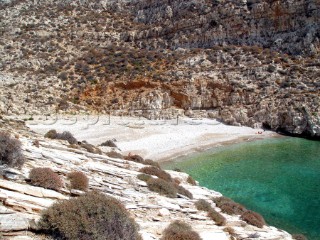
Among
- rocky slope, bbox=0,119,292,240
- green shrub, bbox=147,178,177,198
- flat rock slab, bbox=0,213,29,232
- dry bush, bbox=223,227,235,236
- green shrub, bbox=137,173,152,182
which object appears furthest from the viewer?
green shrub, bbox=137,173,152,182

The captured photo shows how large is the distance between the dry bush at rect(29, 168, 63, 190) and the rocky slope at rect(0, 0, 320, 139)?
32777 mm

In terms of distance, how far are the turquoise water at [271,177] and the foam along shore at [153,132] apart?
2.35 metres

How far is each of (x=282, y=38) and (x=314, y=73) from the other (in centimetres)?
941

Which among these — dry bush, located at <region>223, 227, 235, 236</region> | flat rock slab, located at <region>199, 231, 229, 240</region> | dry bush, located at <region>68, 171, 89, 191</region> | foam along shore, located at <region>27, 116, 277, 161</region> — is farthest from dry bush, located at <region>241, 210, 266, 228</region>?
foam along shore, located at <region>27, 116, 277, 161</region>

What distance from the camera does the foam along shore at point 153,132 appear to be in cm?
2978

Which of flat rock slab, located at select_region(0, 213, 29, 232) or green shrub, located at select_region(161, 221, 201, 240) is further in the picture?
green shrub, located at select_region(161, 221, 201, 240)

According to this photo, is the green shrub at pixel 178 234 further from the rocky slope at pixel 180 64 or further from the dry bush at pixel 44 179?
the rocky slope at pixel 180 64

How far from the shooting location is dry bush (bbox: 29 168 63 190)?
784cm

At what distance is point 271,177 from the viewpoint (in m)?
21.0

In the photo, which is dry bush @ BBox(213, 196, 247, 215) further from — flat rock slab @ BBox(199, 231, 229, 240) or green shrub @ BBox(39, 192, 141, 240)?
green shrub @ BBox(39, 192, 141, 240)

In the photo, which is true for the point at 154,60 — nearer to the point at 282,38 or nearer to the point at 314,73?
the point at 282,38

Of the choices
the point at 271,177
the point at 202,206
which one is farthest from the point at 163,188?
the point at 271,177

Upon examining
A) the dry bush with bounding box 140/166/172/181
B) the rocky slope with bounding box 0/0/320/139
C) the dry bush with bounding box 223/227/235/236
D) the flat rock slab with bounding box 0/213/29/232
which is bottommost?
the dry bush with bounding box 223/227/235/236

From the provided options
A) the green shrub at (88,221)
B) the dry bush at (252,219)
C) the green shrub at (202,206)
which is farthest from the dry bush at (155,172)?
the green shrub at (88,221)
